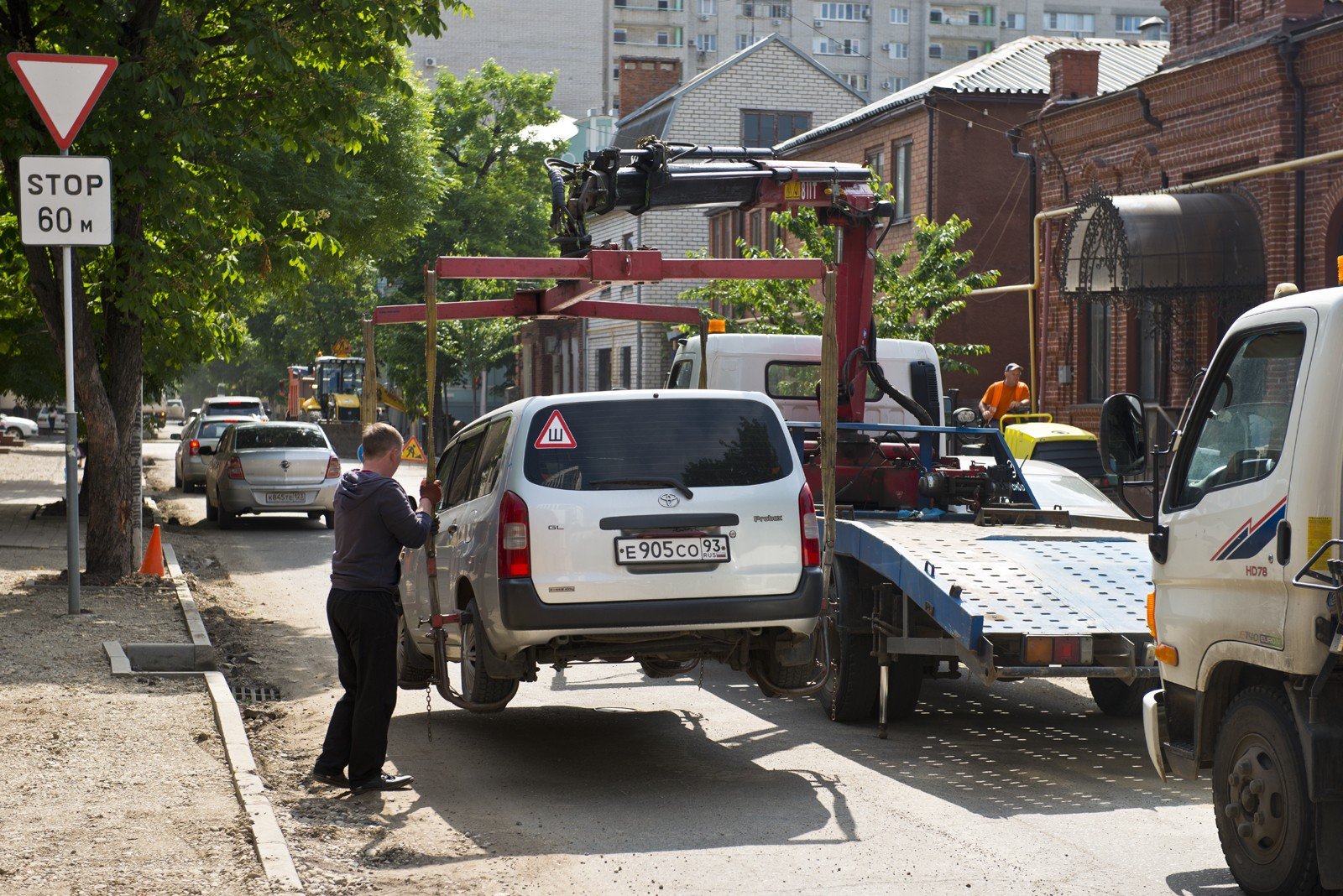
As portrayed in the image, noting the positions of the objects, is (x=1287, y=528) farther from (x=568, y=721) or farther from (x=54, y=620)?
(x=54, y=620)

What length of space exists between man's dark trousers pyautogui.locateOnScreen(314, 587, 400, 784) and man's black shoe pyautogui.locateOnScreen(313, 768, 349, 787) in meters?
0.09

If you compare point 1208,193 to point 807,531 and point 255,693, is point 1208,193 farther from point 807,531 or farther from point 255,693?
point 807,531

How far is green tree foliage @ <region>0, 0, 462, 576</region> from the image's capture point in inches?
513

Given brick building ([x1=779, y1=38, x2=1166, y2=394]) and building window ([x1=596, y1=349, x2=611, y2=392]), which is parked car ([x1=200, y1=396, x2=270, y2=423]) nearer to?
brick building ([x1=779, y1=38, x2=1166, y2=394])

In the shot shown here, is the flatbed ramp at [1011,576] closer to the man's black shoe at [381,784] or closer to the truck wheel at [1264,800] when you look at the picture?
the truck wheel at [1264,800]

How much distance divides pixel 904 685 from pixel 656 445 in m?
2.18

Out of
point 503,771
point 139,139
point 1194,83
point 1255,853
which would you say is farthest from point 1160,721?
point 1194,83

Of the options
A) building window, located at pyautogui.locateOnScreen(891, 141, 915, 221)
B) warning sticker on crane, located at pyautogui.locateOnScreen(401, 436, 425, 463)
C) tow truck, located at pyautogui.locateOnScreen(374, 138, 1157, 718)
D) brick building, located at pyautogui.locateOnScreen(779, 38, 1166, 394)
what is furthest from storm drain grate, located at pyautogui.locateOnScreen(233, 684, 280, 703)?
warning sticker on crane, located at pyautogui.locateOnScreen(401, 436, 425, 463)

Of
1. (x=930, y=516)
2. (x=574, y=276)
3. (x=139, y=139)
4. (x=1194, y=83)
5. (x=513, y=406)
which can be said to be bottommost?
(x=930, y=516)

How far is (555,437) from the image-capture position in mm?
7957

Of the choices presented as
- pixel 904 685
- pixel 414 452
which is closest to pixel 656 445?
pixel 904 685

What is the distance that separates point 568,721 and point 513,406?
2.13 m

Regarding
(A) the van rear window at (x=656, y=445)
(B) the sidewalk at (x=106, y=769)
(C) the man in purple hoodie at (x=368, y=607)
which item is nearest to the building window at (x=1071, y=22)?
(B) the sidewalk at (x=106, y=769)

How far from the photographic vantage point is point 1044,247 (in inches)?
1086
